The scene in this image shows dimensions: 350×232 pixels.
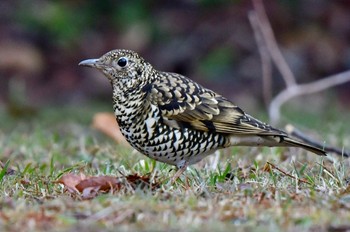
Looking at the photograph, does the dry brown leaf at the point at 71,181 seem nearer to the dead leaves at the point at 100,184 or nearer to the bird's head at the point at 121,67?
the dead leaves at the point at 100,184

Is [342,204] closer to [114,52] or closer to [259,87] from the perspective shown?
[114,52]

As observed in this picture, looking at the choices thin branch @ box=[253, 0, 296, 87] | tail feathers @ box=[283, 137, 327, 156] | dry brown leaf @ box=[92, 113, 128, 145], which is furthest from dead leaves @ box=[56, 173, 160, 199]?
thin branch @ box=[253, 0, 296, 87]

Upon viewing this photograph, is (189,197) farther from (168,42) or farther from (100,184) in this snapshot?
(168,42)

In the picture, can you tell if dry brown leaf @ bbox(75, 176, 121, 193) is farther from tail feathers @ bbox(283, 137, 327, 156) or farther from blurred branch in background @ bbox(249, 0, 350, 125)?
blurred branch in background @ bbox(249, 0, 350, 125)

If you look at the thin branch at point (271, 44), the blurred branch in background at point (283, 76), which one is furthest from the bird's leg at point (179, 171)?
the thin branch at point (271, 44)

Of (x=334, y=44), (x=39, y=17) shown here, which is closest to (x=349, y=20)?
(x=334, y=44)

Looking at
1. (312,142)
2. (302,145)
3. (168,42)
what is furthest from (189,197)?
(168,42)
